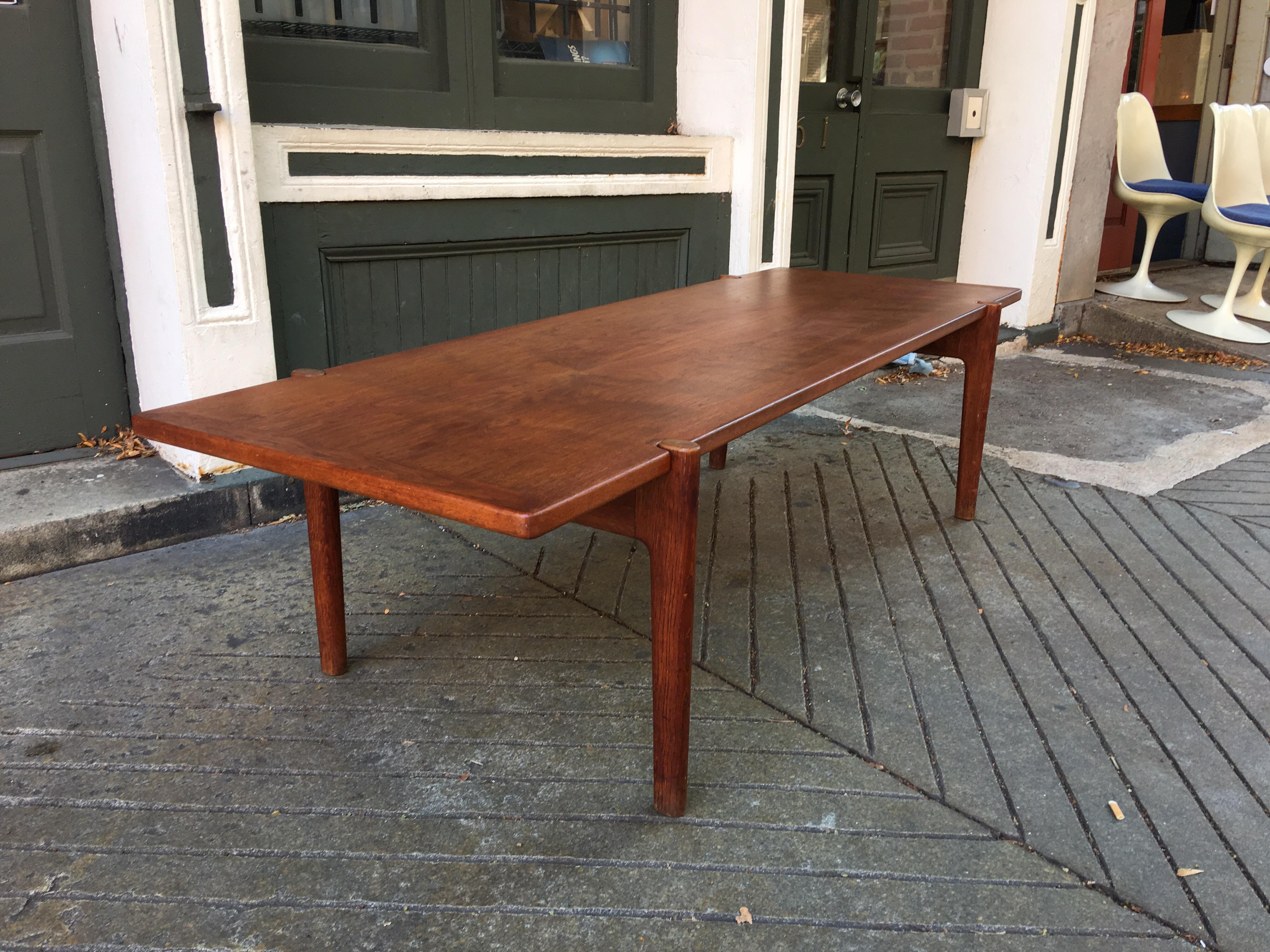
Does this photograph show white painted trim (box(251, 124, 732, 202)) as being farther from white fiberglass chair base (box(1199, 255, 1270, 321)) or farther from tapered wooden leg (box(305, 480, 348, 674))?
white fiberglass chair base (box(1199, 255, 1270, 321))

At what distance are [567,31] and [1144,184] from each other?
434cm

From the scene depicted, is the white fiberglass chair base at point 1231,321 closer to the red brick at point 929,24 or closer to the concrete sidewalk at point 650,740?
the red brick at point 929,24

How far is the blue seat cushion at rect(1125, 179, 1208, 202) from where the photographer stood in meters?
5.84

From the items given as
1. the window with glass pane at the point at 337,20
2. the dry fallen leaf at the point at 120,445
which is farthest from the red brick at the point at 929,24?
the dry fallen leaf at the point at 120,445

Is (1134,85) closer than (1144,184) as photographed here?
No

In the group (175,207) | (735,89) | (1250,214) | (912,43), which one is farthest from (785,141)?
(1250,214)

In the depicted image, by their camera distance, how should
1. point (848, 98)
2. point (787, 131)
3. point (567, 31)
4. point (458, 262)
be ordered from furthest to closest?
point (848, 98) → point (787, 131) → point (567, 31) → point (458, 262)

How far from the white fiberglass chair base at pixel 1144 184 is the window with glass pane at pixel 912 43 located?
62.1 inches

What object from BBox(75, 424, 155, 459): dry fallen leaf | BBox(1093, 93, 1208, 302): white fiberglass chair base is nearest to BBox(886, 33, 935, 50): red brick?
BBox(1093, 93, 1208, 302): white fiberglass chair base

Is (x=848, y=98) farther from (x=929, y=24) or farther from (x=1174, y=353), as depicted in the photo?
(x=1174, y=353)

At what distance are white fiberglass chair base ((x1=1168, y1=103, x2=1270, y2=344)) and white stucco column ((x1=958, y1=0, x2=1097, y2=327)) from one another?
81cm

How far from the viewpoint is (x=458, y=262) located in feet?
10.9

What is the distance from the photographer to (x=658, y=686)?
5.26 ft

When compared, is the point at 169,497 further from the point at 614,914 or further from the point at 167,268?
the point at 614,914
